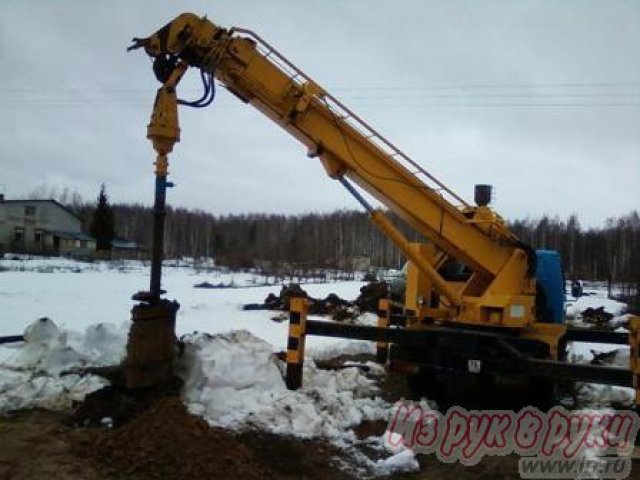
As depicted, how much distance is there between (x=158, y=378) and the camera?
6.28 metres

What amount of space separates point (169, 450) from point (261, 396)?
1988 mm

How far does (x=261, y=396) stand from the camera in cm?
665

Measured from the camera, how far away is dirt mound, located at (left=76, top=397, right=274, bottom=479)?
4.56m

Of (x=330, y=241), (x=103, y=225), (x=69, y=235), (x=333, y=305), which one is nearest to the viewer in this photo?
(x=333, y=305)

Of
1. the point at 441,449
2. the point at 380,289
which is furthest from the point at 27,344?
the point at 380,289

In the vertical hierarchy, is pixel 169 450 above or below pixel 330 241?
below

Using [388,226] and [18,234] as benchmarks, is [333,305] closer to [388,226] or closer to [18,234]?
[388,226]

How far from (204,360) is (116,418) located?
1372 mm

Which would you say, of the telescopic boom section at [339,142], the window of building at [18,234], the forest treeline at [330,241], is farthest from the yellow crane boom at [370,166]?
the window of building at [18,234]

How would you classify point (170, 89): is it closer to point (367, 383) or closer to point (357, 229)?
point (367, 383)

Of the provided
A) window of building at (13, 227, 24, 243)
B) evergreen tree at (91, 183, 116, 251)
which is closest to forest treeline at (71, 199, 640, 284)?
evergreen tree at (91, 183, 116, 251)

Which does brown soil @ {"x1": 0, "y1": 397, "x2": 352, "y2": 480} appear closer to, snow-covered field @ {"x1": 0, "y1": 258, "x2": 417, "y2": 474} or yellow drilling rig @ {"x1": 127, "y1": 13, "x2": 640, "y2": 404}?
snow-covered field @ {"x1": 0, "y1": 258, "x2": 417, "y2": 474}

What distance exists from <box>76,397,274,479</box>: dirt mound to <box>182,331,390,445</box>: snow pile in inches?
36.9

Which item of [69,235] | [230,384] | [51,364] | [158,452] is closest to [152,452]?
[158,452]
